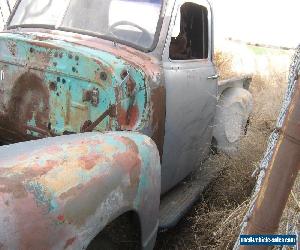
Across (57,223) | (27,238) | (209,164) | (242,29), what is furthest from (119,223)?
(242,29)

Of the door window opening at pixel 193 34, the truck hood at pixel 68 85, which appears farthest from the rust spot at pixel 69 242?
the door window opening at pixel 193 34

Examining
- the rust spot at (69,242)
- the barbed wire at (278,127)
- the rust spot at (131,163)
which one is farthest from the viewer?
the rust spot at (131,163)

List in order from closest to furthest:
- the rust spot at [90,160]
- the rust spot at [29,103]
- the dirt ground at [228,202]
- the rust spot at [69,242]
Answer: the rust spot at [69,242] < the rust spot at [90,160] < the dirt ground at [228,202] < the rust spot at [29,103]

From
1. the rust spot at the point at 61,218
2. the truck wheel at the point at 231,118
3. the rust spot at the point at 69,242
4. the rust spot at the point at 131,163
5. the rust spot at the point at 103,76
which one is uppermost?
the rust spot at the point at 103,76

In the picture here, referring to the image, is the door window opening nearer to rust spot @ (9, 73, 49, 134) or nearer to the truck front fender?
rust spot @ (9, 73, 49, 134)

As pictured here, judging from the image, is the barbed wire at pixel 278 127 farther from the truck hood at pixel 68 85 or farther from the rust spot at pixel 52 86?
the rust spot at pixel 52 86

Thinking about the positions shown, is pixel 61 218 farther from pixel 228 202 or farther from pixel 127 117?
pixel 228 202

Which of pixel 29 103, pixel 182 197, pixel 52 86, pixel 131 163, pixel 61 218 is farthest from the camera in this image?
pixel 182 197

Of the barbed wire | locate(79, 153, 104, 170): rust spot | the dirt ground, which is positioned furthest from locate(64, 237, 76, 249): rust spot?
the dirt ground

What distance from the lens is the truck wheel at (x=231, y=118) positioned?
15.0 feet

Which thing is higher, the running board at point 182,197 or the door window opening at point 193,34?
the door window opening at point 193,34

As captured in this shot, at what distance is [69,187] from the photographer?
1.66 m

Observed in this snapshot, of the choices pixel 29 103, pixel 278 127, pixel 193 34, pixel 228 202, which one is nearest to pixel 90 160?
pixel 278 127

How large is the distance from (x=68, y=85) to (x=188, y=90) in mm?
974
